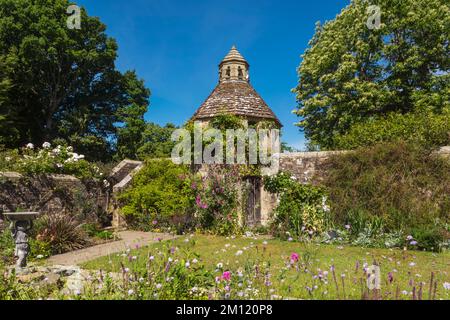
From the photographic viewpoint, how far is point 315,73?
1872 centimetres

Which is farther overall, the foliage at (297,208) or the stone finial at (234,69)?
the stone finial at (234,69)

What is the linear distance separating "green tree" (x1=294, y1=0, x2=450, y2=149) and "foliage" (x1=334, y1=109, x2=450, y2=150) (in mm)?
4748

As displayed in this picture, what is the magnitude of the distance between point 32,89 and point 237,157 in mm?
18038

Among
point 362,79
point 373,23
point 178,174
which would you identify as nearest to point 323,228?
Result: point 178,174

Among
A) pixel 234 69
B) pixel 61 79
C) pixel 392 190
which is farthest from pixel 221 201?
pixel 61 79

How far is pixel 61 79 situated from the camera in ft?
75.8

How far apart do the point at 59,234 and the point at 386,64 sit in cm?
1770

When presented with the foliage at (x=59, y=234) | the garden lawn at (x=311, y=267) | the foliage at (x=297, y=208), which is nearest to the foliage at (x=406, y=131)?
the foliage at (x=297, y=208)

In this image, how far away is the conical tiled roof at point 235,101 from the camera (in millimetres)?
17094

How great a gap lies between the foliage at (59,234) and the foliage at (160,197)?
307 centimetres

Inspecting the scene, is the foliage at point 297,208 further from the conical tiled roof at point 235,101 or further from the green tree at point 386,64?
the green tree at point 386,64

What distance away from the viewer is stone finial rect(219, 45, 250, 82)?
2056cm

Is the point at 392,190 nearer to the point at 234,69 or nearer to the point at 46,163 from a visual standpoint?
the point at 46,163
